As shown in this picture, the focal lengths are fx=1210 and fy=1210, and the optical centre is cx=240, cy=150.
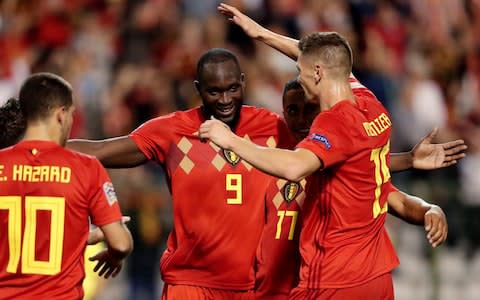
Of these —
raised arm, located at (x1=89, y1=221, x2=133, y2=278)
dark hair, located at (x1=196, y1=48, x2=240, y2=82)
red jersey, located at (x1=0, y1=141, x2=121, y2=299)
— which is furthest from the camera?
dark hair, located at (x1=196, y1=48, x2=240, y2=82)

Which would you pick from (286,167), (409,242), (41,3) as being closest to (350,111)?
(286,167)

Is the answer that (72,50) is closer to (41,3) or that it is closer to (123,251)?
(41,3)

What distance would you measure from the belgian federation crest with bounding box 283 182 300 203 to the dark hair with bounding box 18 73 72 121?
193 cm

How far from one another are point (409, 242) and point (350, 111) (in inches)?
282

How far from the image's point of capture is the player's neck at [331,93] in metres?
7.21

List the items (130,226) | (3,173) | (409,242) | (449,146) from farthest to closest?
(409,242)
(130,226)
(449,146)
(3,173)

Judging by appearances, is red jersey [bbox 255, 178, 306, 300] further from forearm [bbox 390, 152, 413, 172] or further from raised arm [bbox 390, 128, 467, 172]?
raised arm [bbox 390, 128, 467, 172]

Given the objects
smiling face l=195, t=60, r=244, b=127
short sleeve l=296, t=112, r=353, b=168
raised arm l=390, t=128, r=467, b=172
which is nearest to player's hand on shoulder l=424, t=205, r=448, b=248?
raised arm l=390, t=128, r=467, b=172

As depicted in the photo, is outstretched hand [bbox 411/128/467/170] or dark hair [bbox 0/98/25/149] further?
outstretched hand [bbox 411/128/467/170]


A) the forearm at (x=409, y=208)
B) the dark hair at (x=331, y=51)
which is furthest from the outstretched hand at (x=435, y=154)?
the dark hair at (x=331, y=51)

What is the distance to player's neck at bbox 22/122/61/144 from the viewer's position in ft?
22.2

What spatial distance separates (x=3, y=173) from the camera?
6.73 meters

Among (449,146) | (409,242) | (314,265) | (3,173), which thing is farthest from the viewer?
(409,242)

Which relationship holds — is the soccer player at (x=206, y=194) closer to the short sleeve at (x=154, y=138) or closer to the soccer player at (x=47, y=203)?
the short sleeve at (x=154, y=138)
